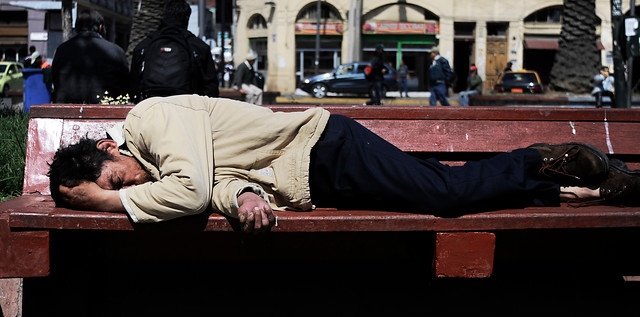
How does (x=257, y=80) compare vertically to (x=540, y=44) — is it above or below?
below

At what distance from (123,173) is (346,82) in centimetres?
2672

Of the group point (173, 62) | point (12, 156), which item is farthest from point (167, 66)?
point (12, 156)

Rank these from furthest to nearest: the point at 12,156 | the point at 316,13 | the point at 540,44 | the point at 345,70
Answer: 1. the point at 316,13
2. the point at 540,44
3. the point at 345,70
4. the point at 12,156

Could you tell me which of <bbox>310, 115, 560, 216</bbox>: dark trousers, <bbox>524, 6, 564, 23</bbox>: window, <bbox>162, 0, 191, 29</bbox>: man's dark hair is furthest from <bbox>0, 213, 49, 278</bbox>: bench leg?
<bbox>524, 6, 564, 23</bbox>: window

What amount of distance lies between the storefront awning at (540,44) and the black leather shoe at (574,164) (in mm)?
36103

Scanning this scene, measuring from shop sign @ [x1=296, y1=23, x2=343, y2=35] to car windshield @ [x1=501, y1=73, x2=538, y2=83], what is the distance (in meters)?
12.4

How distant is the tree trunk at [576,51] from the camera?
1802cm

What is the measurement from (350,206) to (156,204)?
33.3 inches

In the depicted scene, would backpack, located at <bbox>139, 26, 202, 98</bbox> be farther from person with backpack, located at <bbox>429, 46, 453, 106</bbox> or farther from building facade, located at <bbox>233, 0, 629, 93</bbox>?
building facade, located at <bbox>233, 0, 629, 93</bbox>

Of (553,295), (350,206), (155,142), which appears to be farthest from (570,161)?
(155,142)

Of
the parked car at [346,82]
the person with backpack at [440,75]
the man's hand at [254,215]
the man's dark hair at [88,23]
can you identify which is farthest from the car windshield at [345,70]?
the man's hand at [254,215]

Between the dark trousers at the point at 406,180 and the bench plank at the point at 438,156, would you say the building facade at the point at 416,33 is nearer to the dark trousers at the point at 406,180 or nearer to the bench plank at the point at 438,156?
the bench plank at the point at 438,156

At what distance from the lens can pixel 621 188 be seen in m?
→ 3.05

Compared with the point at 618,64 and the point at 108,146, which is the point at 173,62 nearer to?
the point at 108,146
